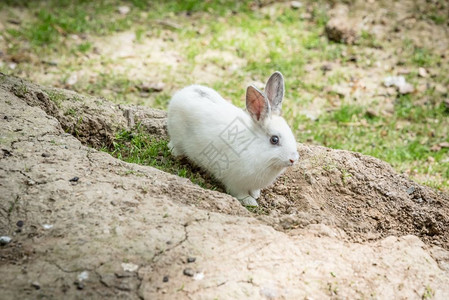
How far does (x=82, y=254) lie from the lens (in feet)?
8.89

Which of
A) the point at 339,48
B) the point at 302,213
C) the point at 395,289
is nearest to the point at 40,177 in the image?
the point at 302,213

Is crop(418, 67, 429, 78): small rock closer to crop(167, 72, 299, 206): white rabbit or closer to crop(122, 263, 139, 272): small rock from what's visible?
crop(167, 72, 299, 206): white rabbit

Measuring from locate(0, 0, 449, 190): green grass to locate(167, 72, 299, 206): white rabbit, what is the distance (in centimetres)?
205

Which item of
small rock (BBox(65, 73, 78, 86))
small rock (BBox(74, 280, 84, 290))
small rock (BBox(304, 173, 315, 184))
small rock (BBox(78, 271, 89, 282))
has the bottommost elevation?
small rock (BBox(65, 73, 78, 86))

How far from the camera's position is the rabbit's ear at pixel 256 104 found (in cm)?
371

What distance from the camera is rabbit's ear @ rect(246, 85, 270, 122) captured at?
146 inches

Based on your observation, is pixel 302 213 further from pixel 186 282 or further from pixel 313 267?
pixel 186 282

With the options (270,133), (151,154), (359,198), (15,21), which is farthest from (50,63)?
(359,198)

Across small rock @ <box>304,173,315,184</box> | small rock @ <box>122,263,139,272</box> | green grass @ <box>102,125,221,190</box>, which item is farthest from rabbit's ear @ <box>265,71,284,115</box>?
small rock @ <box>122,263,139,272</box>

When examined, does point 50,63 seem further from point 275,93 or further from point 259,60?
point 275,93

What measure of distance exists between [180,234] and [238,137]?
1195 mm

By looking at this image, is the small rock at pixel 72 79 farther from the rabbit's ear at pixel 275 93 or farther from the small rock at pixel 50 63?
the rabbit's ear at pixel 275 93

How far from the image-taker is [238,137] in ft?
12.8

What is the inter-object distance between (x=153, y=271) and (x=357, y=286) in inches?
47.3
